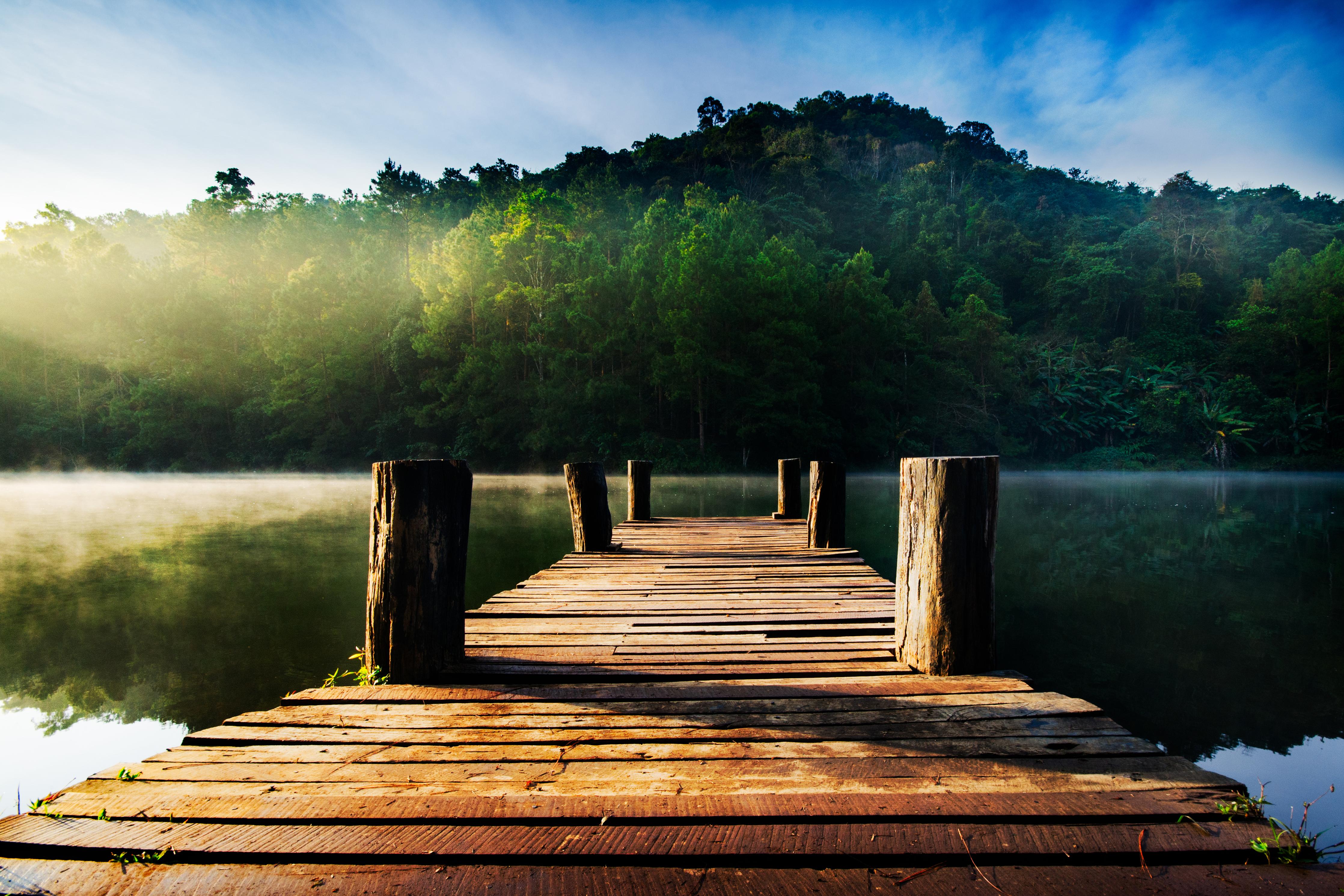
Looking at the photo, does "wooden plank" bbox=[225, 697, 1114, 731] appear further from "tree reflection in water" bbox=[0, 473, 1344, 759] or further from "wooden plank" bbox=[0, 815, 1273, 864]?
"tree reflection in water" bbox=[0, 473, 1344, 759]

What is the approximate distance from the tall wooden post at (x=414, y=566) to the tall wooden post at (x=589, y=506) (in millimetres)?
3268

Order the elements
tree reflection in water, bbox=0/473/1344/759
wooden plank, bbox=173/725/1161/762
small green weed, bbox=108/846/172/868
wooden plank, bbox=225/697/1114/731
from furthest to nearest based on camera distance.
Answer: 1. tree reflection in water, bbox=0/473/1344/759
2. wooden plank, bbox=225/697/1114/731
3. wooden plank, bbox=173/725/1161/762
4. small green weed, bbox=108/846/172/868

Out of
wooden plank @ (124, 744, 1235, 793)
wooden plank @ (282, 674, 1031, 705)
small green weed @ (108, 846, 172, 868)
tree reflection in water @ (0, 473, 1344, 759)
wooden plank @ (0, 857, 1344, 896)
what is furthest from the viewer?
tree reflection in water @ (0, 473, 1344, 759)

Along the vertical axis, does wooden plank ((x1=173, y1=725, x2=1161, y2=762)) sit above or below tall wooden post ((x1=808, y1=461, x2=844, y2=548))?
below

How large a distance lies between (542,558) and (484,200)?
107ft

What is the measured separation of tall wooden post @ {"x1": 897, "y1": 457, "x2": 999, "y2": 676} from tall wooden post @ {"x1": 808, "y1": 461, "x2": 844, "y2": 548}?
3.23 m

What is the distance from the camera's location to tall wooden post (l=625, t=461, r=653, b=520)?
8.27 m

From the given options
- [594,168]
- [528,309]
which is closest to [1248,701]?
[528,309]

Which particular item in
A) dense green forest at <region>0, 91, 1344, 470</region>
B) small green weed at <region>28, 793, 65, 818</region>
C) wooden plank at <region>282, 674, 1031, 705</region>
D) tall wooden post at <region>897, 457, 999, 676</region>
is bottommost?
wooden plank at <region>282, 674, 1031, 705</region>

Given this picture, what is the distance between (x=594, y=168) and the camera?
44406 mm

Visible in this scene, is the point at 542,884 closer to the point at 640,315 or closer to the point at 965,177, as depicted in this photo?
the point at 640,315

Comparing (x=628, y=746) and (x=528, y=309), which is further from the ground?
(x=528, y=309)

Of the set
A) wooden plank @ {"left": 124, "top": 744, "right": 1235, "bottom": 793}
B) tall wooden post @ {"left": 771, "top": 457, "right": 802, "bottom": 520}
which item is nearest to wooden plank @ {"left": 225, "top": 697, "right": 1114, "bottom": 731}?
wooden plank @ {"left": 124, "top": 744, "right": 1235, "bottom": 793}

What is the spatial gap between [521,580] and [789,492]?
3.61 meters
